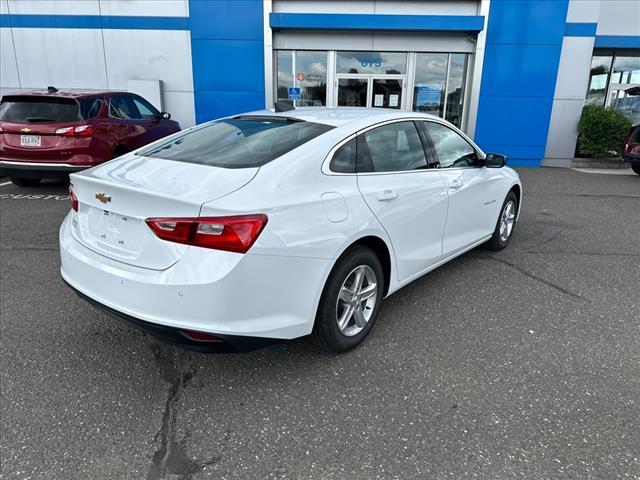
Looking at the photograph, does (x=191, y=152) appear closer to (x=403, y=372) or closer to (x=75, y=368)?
(x=75, y=368)

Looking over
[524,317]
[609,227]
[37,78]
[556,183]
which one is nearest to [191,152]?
[524,317]

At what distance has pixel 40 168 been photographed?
6.90m

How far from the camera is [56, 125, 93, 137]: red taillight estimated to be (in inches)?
269

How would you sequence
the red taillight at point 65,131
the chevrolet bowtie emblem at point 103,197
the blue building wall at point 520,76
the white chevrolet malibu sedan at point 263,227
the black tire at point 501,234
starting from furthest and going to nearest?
the blue building wall at point 520,76, the red taillight at point 65,131, the black tire at point 501,234, the chevrolet bowtie emblem at point 103,197, the white chevrolet malibu sedan at point 263,227

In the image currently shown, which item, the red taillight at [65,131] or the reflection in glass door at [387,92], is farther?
the reflection in glass door at [387,92]

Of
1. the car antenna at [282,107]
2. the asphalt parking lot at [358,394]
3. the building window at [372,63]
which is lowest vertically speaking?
the asphalt parking lot at [358,394]

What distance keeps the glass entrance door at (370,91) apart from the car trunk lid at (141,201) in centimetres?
1140

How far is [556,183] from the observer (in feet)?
33.7

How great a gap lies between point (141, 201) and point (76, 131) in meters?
5.36

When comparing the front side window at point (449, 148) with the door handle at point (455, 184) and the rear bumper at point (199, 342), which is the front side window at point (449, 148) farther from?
the rear bumper at point (199, 342)

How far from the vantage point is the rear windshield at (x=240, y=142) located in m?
2.84

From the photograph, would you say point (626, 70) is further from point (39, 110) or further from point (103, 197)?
point (103, 197)

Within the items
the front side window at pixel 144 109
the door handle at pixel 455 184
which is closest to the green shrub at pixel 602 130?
the door handle at pixel 455 184

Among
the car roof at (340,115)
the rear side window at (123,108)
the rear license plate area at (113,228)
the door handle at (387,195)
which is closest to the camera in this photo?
the rear license plate area at (113,228)
